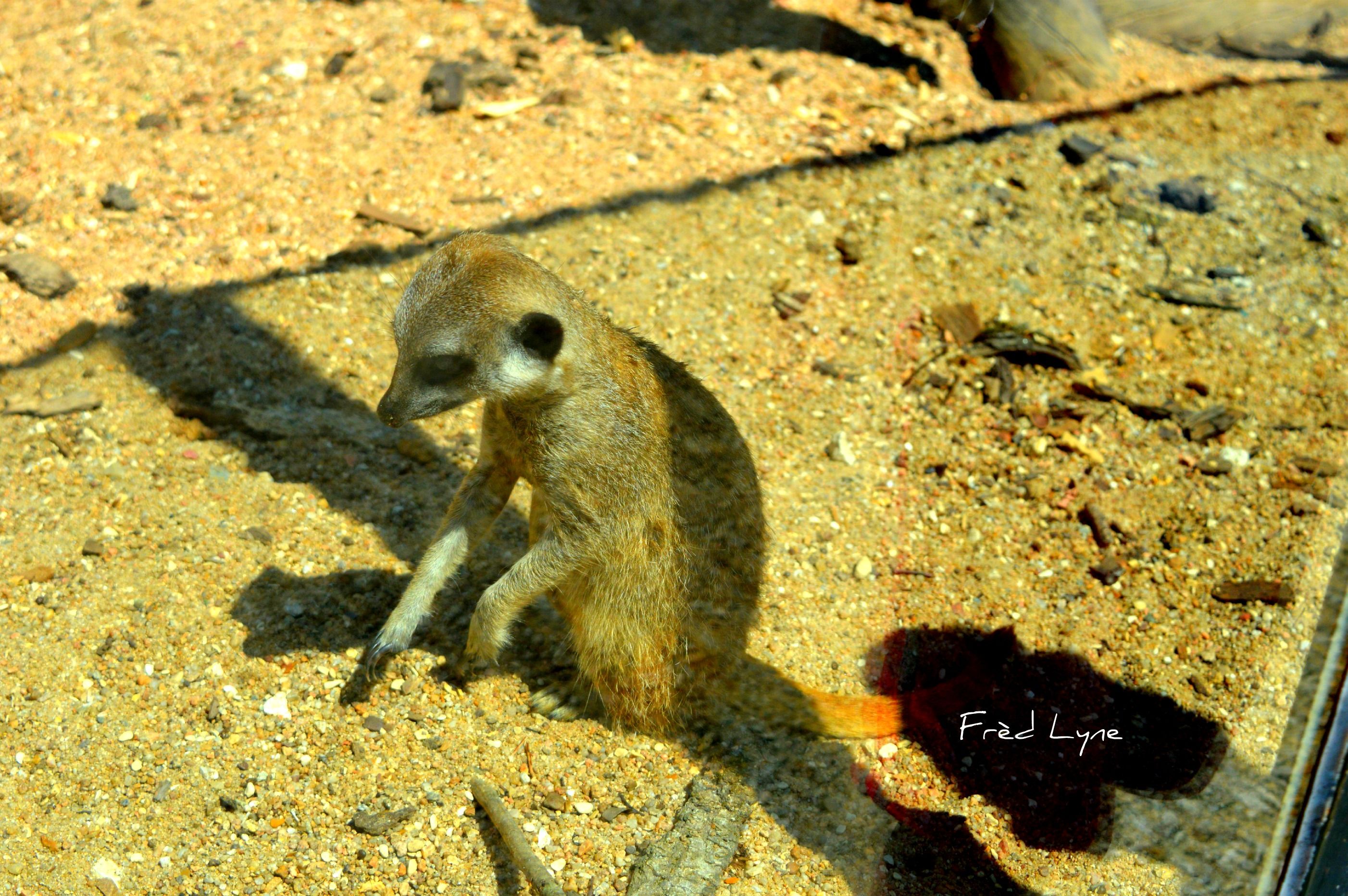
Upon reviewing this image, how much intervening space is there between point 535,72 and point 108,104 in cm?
187

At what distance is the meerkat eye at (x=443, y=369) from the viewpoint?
2.38 m

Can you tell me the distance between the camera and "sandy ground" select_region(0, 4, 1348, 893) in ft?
8.30

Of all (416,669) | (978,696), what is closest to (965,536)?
(978,696)

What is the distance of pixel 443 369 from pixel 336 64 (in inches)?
125

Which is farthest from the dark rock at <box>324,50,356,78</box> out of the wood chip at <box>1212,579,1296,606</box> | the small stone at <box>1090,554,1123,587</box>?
the wood chip at <box>1212,579,1296,606</box>

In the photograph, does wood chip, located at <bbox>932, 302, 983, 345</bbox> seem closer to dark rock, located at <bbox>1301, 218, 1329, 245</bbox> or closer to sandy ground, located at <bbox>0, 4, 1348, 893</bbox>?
sandy ground, located at <bbox>0, 4, 1348, 893</bbox>

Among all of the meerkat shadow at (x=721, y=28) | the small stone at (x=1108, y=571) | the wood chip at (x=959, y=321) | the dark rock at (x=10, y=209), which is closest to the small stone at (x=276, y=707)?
the small stone at (x=1108, y=571)

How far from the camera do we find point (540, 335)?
93.8 inches

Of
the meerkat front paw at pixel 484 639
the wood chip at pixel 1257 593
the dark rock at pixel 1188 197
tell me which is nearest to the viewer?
the meerkat front paw at pixel 484 639

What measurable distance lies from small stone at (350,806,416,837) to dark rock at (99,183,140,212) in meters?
2.84

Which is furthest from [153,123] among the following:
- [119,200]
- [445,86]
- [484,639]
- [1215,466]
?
[1215,466]

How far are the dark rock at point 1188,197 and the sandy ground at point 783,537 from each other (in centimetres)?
6

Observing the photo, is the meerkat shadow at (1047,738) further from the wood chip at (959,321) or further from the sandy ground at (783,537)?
the wood chip at (959,321)

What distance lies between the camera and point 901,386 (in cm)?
384
